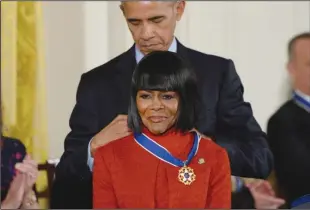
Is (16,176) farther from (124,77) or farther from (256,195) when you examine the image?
(256,195)

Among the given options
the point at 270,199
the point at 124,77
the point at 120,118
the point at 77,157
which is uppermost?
the point at 124,77

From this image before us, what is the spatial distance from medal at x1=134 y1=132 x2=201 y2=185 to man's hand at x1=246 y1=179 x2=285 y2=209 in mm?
185

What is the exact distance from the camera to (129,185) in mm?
1441

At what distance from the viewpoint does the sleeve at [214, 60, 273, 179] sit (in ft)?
4.95

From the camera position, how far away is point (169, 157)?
1438 millimetres

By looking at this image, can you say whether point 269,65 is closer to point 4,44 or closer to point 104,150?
point 104,150

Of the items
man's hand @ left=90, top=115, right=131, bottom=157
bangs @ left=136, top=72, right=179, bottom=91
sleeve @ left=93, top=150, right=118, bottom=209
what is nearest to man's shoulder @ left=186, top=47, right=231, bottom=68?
bangs @ left=136, top=72, right=179, bottom=91

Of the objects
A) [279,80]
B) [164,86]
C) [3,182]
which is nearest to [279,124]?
[279,80]

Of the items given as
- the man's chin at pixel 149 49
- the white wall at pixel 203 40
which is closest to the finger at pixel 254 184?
the white wall at pixel 203 40

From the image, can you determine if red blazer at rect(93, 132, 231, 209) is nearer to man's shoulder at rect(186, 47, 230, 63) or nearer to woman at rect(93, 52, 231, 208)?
woman at rect(93, 52, 231, 208)

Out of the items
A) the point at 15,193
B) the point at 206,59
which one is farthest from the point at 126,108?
the point at 15,193

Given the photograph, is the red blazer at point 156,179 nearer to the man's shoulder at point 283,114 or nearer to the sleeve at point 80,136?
the sleeve at point 80,136

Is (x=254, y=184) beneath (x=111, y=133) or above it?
beneath

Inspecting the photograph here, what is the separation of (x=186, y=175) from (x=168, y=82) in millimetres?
229
